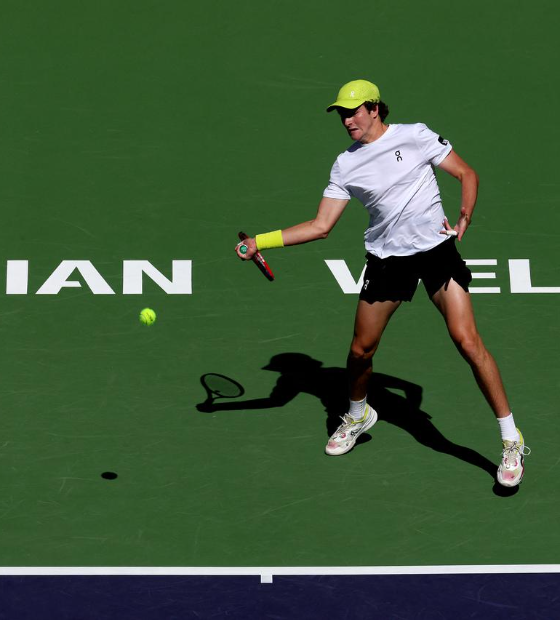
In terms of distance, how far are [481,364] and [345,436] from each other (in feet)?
3.97

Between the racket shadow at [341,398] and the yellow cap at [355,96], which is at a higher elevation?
the yellow cap at [355,96]

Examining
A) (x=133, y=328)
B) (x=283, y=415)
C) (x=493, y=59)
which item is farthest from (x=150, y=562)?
(x=493, y=59)

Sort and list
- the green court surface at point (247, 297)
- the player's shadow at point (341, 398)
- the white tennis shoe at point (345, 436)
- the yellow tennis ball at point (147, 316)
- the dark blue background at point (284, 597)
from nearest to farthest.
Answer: the dark blue background at point (284, 597) < the green court surface at point (247, 297) < the white tennis shoe at point (345, 436) < the player's shadow at point (341, 398) < the yellow tennis ball at point (147, 316)

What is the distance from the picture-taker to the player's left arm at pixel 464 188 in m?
10.7

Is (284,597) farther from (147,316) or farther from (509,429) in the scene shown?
(147,316)

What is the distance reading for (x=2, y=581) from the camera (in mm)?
10125

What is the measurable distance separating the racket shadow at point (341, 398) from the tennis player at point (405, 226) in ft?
2.66

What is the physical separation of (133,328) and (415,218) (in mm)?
2912

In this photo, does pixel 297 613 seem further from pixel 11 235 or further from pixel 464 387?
pixel 11 235

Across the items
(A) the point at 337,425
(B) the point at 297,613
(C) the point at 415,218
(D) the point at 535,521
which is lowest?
(B) the point at 297,613

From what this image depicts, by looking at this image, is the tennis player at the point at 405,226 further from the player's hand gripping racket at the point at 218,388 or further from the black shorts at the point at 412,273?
the player's hand gripping racket at the point at 218,388

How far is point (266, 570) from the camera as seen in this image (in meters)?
10.3

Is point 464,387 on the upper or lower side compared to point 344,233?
lower

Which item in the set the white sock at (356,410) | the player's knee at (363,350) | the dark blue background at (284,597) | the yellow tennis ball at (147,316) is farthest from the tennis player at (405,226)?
the yellow tennis ball at (147,316)
